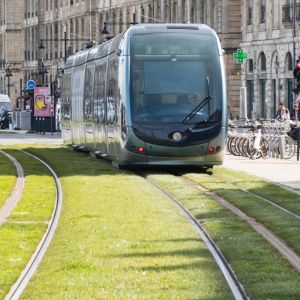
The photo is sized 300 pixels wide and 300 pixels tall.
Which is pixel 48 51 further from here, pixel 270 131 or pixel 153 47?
pixel 153 47

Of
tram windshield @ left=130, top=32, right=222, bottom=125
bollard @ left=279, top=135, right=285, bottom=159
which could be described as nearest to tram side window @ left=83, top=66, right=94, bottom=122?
bollard @ left=279, top=135, right=285, bottom=159

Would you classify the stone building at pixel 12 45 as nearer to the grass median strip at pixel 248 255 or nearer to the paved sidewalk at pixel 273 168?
the paved sidewalk at pixel 273 168

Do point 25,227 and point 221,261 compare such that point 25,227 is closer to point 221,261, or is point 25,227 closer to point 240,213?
point 240,213

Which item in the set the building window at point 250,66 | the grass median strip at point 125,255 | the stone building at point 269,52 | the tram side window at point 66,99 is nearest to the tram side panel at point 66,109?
the tram side window at point 66,99

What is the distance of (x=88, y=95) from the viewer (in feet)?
148

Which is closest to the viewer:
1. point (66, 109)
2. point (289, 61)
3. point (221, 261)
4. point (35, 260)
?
point (221, 261)

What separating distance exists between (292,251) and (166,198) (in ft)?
29.3

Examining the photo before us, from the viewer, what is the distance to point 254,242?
18.8m

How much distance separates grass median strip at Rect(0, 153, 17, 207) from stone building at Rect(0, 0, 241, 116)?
2977 centimetres

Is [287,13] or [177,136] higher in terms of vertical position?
[287,13]

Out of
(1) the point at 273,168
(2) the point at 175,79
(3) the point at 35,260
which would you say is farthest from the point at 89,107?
(3) the point at 35,260

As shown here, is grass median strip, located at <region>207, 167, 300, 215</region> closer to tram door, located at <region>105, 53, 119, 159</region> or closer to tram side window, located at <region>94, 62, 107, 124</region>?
tram door, located at <region>105, 53, 119, 159</region>

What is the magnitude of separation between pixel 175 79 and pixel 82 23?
315 ft

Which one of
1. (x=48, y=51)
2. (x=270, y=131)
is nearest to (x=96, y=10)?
(x=48, y=51)
